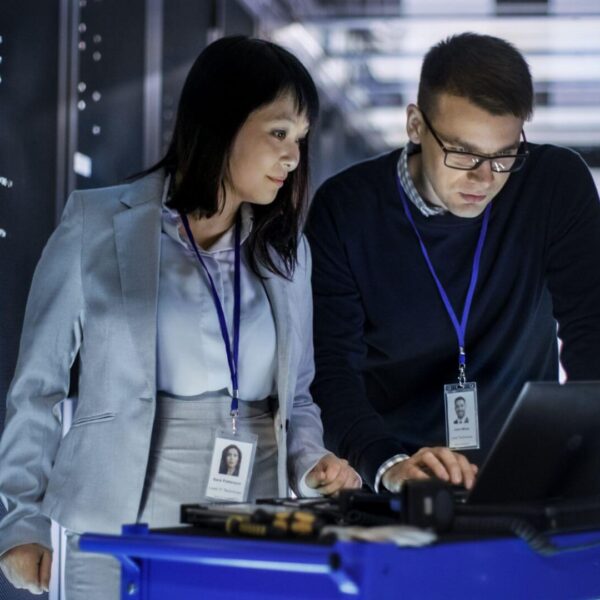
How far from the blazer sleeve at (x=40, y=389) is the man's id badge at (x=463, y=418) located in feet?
2.95

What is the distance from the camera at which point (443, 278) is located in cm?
271

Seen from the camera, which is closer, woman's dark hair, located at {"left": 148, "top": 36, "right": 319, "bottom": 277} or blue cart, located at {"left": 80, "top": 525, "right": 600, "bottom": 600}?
blue cart, located at {"left": 80, "top": 525, "right": 600, "bottom": 600}

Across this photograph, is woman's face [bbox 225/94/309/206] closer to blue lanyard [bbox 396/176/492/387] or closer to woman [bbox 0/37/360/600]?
woman [bbox 0/37/360/600]

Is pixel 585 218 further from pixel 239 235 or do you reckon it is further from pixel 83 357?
pixel 83 357

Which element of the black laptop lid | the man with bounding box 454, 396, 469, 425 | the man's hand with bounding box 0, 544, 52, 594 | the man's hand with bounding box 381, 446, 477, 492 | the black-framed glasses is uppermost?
the black-framed glasses

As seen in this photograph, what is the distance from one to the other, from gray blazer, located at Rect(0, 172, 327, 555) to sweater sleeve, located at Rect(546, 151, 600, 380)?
78 cm

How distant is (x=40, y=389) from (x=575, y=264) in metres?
1.28

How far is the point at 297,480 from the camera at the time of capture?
228 cm

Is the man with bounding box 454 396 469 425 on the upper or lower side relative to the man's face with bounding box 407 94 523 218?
lower

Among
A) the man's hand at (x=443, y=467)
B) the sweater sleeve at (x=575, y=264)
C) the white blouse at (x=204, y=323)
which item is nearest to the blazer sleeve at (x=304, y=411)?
the white blouse at (x=204, y=323)

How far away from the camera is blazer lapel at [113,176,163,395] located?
2.09 m

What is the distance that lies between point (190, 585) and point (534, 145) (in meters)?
1.66

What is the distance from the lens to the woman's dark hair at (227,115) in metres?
2.31

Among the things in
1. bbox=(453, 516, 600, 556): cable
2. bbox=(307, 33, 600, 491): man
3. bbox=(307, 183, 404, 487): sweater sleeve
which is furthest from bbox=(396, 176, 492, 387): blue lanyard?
bbox=(453, 516, 600, 556): cable
